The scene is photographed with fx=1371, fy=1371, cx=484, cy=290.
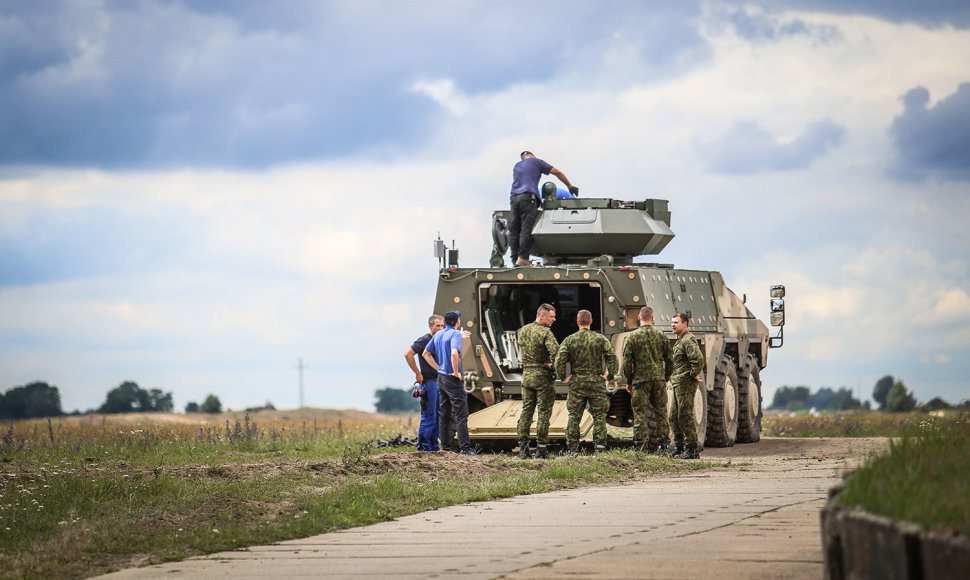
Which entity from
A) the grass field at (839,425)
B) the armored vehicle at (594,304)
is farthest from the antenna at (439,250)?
the grass field at (839,425)

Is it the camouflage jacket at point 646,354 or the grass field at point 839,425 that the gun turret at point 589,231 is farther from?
the grass field at point 839,425

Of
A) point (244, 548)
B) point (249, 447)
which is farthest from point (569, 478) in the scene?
point (249, 447)

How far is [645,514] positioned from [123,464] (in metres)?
7.57

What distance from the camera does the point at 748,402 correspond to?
2283cm

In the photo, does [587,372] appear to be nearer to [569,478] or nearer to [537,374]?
[537,374]

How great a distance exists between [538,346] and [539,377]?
1.32 ft

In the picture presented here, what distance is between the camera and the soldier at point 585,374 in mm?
17359

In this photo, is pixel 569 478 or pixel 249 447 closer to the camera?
pixel 569 478

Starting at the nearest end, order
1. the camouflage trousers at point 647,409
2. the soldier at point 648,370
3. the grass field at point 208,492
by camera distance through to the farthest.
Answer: the grass field at point 208,492 < the soldier at point 648,370 < the camouflage trousers at point 647,409

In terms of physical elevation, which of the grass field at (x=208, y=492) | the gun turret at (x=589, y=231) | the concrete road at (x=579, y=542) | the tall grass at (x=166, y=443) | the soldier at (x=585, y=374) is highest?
the gun turret at (x=589, y=231)

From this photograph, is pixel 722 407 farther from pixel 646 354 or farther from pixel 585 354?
pixel 585 354

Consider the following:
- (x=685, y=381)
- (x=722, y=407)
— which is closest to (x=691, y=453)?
(x=685, y=381)

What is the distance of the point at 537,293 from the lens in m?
21.0

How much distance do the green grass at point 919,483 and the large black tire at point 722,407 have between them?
39.3 ft
